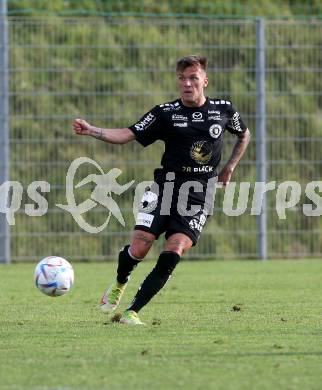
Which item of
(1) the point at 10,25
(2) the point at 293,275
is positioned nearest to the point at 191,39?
(1) the point at 10,25

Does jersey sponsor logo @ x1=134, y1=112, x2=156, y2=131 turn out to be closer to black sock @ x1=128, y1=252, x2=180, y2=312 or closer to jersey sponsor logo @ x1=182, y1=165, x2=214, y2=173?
jersey sponsor logo @ x1=182, y1=165, x2=214, y2=173

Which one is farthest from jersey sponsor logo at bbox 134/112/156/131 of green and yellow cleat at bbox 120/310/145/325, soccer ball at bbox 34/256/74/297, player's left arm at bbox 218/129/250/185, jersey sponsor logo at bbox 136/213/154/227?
green and yellow cleat at bbox 120/310/145/325

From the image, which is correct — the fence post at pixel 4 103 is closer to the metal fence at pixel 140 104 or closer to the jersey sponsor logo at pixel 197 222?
the metal fence at pixel 140 104

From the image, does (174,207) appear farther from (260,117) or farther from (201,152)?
(260,117)

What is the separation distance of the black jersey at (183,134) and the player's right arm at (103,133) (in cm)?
10

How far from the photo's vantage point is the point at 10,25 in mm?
17125

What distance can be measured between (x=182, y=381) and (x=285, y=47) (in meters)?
12.3

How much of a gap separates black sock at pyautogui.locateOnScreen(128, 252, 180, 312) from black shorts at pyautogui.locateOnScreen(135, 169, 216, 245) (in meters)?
0.28

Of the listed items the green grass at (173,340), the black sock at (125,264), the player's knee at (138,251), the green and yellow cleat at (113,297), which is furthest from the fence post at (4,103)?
the player's knee at (138,251)

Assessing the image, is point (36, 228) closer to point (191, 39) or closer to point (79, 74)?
point (79, 74)

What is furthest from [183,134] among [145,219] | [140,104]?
[140,104]

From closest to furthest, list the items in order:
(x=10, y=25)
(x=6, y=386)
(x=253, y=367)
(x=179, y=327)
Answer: (x=6, y=386)
(x=253, y=367)
(x=179, y=327)
(x=10, y=25)

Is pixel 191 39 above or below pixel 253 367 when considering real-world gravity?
above

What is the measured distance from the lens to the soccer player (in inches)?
355
